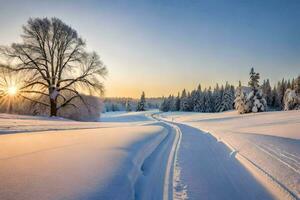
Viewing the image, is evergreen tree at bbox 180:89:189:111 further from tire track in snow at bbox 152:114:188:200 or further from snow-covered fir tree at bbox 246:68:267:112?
tire track in snow at bbox 152:114:188:200

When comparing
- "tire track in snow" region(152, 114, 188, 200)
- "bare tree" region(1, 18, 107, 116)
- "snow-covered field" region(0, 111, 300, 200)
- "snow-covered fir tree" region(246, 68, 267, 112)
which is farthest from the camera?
"snow-covered fir tree" region(246, 68, 267, 112)

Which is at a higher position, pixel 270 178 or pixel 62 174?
pixel 62 174

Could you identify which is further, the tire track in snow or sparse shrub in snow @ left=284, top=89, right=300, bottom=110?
sparse shrub in snow @ left=284, top=89, right=300, bottom=110

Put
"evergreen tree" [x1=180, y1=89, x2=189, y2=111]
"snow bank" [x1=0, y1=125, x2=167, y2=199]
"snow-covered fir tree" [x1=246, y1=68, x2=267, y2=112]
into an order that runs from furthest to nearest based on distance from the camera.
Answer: "evergreen tree" [x1=180, y1=89, x2=189, y2=111] → "snow-covered fir tree" [x1=246, y1=68, x2=267, y2=112] → "snow bank" [x1=0, y1=125, x2=167, y2=199]

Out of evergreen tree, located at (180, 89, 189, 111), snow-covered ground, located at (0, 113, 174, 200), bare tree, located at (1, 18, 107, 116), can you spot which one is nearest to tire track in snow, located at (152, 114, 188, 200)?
snow-covered ground, located at (0, 113, 174, 200)

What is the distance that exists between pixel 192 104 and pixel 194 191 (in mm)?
83264

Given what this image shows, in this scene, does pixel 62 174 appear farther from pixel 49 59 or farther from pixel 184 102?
pixel 184 102

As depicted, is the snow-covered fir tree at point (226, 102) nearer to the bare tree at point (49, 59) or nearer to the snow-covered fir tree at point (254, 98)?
the snow-covered fir tree at point (254, 98)

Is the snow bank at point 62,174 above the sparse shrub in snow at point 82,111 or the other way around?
the other way around

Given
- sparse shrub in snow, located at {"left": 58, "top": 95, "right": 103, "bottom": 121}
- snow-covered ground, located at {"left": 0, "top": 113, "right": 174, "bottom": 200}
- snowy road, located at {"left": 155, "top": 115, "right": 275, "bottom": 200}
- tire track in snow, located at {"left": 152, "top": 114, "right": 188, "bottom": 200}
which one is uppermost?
sparse shrub in snow, located at {"left": 58, "top": 95, "right": 103, "bottom": 121}

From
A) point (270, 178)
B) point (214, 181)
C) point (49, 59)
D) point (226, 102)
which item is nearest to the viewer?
point (214, 181)

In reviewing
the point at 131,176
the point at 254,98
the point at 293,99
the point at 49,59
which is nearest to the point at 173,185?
the point at 131,176

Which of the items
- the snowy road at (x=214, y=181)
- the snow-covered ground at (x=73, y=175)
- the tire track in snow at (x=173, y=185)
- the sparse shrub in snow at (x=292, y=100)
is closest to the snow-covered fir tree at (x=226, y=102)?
the sparse shrub in snow at (x=292, y=100)

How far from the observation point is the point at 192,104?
284 feet
